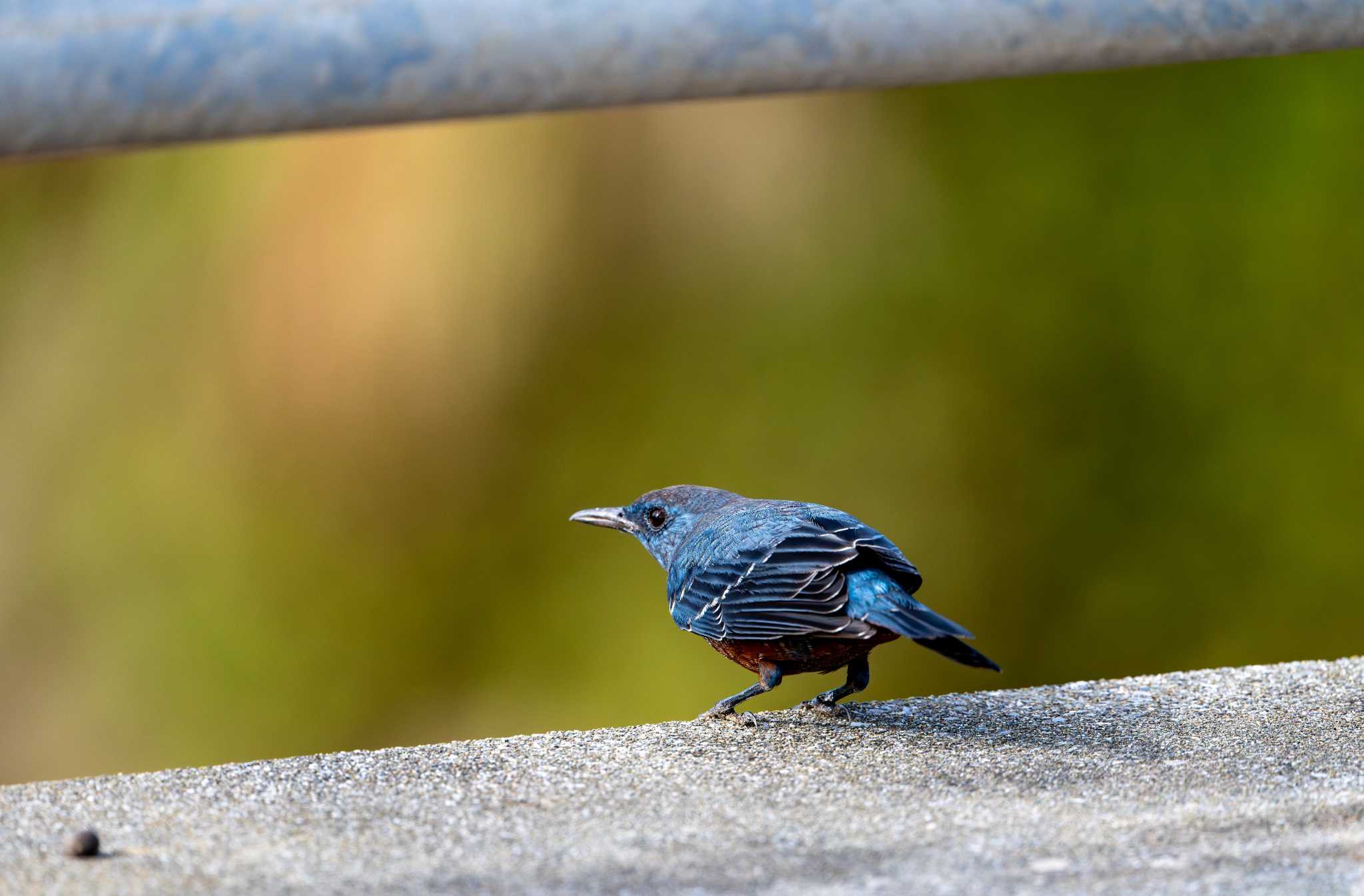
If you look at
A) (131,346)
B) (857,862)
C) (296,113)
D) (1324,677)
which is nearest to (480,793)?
(857,862)

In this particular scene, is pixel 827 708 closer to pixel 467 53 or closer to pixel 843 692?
pixel 843 692

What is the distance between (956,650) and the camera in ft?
8.13

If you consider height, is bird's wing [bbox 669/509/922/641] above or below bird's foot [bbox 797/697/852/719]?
above

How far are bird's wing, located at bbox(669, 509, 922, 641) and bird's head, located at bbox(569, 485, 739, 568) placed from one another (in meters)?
0.35

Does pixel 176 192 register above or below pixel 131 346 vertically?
above

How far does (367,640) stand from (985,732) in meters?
3.74

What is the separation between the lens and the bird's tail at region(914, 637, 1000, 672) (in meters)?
2.45

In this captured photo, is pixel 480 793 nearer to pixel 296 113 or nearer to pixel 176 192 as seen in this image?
pixel 296 113

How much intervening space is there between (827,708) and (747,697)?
0.55 feet

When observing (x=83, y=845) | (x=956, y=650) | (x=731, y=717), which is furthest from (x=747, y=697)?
(x=83, y=845)

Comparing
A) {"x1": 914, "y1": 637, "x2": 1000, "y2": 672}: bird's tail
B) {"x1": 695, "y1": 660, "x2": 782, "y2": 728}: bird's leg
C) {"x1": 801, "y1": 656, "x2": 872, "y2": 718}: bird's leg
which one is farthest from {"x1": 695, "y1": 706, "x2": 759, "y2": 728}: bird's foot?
{"x1": 914, "y1": 637, "x2": 1000, "y2": 672}: bird's tail

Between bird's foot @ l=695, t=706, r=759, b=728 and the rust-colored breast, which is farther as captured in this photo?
the rust-colored breast

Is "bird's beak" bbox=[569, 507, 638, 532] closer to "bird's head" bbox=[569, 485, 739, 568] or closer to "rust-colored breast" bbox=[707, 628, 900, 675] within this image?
"bird's head" bbox=[569, 485, 739, 568]

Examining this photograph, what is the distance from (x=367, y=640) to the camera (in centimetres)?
575
